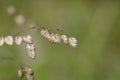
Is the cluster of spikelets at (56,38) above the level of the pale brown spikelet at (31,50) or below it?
above

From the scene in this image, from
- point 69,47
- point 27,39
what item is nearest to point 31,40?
point 27,39

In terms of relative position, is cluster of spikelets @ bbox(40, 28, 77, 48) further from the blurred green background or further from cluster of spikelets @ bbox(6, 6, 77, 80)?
the blurred green background

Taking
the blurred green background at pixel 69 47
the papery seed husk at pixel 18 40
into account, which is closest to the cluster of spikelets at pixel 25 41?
the papery seed husk at pixel 18 40

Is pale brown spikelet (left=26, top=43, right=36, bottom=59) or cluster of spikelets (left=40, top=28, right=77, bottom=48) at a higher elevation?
cluster of spikelets (left=40, top=28, right=77, bottom=48)

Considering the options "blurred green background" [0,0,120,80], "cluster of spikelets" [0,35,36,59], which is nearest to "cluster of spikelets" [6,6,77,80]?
"cluster of spikelets" [0,35,36,59]

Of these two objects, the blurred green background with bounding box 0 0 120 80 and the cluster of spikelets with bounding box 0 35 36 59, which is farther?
the blurred green background with bounding box 0 0 120 80

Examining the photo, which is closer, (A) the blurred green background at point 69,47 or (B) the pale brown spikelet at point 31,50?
(B) the pale brown spikelet at point 31,50

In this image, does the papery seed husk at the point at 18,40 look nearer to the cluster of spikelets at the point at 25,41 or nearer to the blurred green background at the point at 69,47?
the cluster of spikelets at the point at 25,41

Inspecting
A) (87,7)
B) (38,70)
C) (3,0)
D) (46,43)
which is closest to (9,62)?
(38,70)
